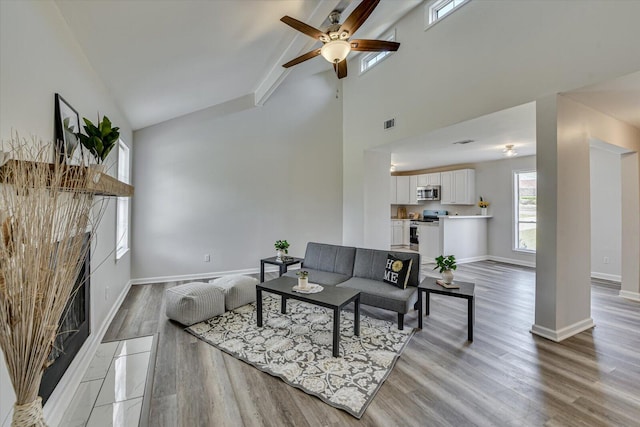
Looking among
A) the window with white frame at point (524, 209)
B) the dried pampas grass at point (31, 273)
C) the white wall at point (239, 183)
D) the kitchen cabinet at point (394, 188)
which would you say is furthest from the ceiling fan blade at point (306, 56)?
the kitchen cabinet at point (394, 188)

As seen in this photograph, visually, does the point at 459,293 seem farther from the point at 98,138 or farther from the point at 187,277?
the point at 187,277

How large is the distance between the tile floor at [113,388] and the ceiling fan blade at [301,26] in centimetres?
317

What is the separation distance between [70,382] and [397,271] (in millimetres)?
3066

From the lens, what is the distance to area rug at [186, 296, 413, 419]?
7.09 feet

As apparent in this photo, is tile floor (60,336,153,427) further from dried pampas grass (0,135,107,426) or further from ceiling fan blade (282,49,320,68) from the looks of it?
ceiling fan blade (282,49,320,68)

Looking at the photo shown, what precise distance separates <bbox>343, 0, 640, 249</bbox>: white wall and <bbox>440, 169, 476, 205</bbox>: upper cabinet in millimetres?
3000

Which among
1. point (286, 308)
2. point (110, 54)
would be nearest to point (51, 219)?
point (110, 54)

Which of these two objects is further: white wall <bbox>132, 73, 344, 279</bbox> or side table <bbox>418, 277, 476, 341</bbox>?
white wall <bbox>132, 73, 344, 279</bbox>

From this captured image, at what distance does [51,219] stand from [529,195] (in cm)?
791

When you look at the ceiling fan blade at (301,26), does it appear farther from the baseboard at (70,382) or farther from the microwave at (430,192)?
the microwave at (430,192)

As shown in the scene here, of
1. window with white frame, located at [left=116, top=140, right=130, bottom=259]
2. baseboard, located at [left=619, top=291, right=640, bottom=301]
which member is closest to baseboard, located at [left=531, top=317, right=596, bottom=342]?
baseboard, located at [left=619, top=291, right=640, bottom=301]

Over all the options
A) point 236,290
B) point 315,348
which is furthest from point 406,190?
point 315,348

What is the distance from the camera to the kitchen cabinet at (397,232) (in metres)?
9.18

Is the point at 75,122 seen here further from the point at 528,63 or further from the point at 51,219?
the point at 528,63
